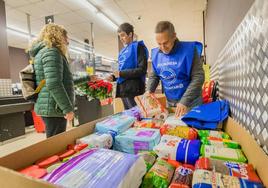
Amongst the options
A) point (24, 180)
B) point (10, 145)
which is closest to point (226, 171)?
point (24, 180)

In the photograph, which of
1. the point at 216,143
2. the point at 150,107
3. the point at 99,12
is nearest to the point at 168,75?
the point at 150,107

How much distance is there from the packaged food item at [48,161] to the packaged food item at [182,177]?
0.49m

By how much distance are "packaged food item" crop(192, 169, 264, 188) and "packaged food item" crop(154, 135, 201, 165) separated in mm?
175

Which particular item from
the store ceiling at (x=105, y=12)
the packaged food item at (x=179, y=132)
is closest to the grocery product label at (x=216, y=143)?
the packaged food item at (x=179, y=132)

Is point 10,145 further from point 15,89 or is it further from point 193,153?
point 193,153

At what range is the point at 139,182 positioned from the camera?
65 centimetres

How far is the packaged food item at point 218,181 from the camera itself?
0.58 m

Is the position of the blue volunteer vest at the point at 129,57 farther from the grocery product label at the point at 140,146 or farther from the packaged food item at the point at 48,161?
the packaged food item at the point at 48,161

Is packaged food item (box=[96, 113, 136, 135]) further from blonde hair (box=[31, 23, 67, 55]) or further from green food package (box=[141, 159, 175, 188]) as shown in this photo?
blonde hair (box=[31, 23, 67, 55])

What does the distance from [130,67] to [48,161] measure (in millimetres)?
1423

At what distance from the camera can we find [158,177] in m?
0.67

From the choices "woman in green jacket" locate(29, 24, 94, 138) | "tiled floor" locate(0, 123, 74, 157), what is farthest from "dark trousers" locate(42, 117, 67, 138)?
"tiled floor" locate(0, 123, 74, 157)

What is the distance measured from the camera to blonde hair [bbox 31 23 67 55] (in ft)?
5.38

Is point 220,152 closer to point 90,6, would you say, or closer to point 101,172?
point 101,172
